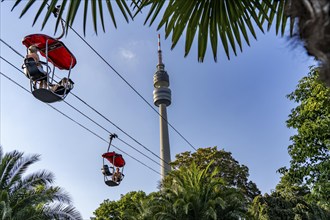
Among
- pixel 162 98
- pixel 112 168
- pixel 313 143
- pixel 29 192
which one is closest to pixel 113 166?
pixel 112 168

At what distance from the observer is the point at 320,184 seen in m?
13.2

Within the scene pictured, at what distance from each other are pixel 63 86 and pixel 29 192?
297 inches

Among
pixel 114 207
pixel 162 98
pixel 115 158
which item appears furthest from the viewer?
pixel 162 98

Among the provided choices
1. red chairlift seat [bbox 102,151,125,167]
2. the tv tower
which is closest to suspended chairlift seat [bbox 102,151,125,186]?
red chairlift seat [bbox 102,151,125,167]

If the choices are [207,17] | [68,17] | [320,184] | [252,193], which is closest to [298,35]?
[68,17]

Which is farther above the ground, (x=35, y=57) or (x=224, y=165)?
(x=224, y=165)

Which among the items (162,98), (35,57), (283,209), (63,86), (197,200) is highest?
(162,98)

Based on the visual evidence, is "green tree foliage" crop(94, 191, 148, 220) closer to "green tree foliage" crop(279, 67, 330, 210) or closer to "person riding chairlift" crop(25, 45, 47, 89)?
"green tree foliage" crop(279, 67, 330, 210)

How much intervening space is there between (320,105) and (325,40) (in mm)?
13697

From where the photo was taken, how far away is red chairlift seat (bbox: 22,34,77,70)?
968 centimetres

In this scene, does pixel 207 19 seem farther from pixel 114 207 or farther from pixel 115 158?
pixel 114 207

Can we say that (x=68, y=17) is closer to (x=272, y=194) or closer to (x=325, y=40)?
(x=325, y=40)

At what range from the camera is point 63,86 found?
32.1 feet

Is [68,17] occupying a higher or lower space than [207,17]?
lower
